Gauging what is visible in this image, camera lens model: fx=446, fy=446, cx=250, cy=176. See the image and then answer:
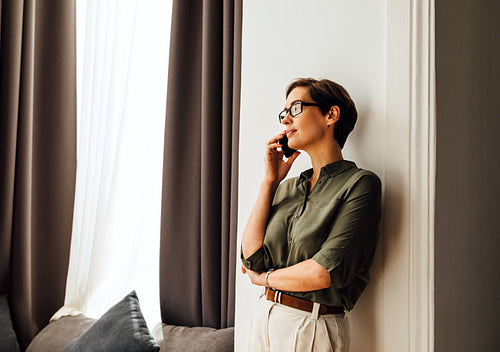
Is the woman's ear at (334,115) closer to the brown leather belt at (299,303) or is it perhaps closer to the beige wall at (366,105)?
the beige wall at (366,105)

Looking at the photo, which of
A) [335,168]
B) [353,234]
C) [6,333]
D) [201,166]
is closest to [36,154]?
[6,333]

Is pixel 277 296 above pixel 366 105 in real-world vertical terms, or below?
below

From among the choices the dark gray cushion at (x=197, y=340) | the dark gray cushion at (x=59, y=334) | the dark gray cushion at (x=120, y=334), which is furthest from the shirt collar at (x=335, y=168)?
the dark gray cushion at (x=59, y=334)

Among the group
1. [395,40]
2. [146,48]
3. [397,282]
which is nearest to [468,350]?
[397,282]

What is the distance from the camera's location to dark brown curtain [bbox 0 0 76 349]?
277 cm

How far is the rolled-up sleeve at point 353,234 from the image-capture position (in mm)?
1177

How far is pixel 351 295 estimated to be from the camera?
50.1 inches

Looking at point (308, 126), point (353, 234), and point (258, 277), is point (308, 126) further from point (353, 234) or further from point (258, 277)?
point (258, 277)

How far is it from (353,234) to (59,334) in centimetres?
202

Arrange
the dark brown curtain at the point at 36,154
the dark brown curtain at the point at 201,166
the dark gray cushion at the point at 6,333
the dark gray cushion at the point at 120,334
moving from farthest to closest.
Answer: the dark brown curtain at the point at 36,154 < the dark gray cushion at the point at 6,333 < the dark brown curtain at the point at 201,166 < the dark gray cushion at the point at 120,334

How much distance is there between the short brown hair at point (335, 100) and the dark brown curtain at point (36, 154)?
6.99ft

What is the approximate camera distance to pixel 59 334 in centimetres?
250

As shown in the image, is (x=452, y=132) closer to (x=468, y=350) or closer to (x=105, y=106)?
(x=468, y=350)

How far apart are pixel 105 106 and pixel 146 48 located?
0.45m
